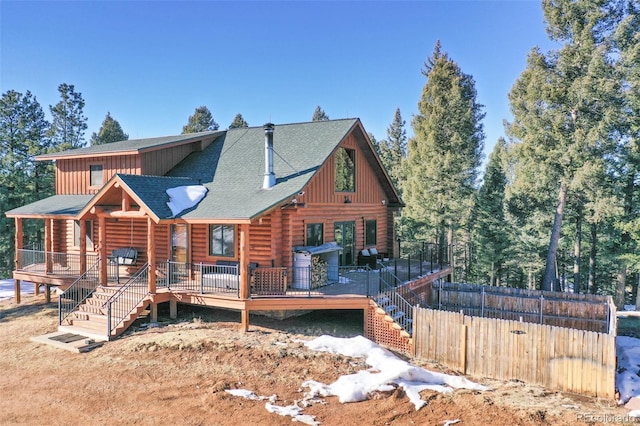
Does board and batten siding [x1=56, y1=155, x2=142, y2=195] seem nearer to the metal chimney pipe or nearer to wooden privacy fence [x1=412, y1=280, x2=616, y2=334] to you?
the metal chimney pipe

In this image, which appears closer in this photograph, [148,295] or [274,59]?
[148,295]

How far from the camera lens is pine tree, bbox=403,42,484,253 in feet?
89.7

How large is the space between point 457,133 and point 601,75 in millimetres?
8441

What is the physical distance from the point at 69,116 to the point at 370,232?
3094 cm

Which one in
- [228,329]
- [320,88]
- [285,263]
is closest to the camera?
[228,329]

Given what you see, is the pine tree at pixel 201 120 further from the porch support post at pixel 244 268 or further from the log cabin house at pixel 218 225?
the porch support post at pixel 244 268

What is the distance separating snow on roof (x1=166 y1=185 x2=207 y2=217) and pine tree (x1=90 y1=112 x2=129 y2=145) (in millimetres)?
35643

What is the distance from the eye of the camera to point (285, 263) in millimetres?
14758

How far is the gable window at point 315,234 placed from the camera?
1588 centimetres

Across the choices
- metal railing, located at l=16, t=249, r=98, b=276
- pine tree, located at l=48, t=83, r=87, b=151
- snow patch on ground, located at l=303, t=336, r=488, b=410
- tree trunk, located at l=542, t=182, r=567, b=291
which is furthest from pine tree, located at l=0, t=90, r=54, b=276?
tree trunk, located at l=542, t=182, r=567, b=291

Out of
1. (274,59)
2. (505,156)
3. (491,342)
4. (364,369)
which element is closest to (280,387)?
(364,369)

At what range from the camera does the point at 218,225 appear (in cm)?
1508

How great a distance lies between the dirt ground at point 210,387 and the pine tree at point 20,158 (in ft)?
63.0

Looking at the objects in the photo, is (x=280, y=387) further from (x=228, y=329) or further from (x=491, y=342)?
(x=491, y=342)
